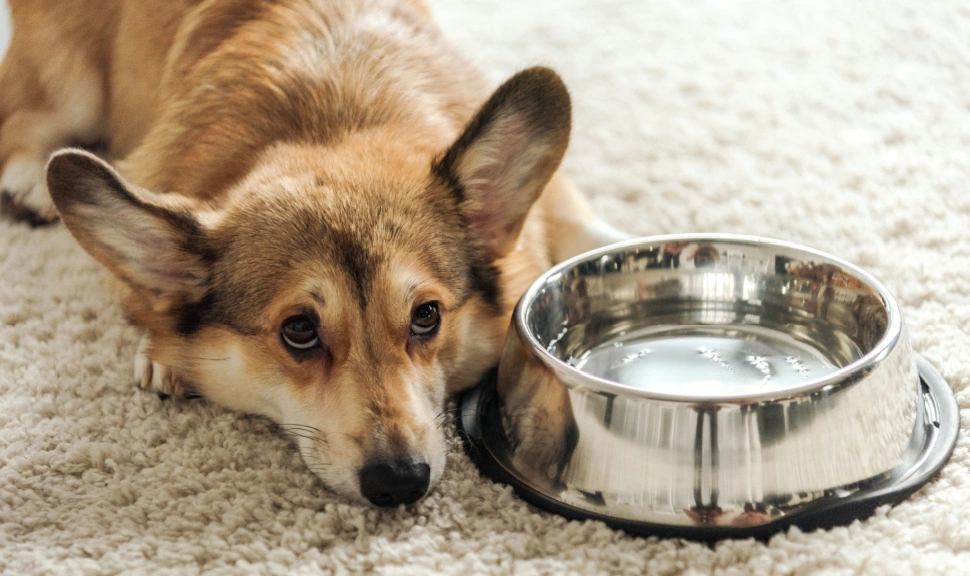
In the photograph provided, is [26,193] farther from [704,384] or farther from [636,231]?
[704,384]

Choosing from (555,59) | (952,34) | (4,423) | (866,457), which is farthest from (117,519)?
(952,34)

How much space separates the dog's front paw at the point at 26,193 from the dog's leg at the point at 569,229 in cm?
150

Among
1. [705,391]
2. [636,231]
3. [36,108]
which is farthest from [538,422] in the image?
[36,108]

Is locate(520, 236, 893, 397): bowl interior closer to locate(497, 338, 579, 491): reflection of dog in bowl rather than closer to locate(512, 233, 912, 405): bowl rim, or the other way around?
locate(512, 233, 912, 405): bowl rim

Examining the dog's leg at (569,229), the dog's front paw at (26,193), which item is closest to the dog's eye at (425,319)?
the dog's leg at (569,229)

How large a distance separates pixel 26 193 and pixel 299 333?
61.9 inches

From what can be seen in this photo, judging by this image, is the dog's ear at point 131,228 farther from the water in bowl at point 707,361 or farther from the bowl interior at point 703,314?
the water in bowl at point 707,361

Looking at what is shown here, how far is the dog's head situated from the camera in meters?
1.80

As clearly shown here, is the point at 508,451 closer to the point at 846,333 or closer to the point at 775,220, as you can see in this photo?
the point at 846,333

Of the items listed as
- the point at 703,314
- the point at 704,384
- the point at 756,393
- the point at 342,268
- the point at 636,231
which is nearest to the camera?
the point at 756,393

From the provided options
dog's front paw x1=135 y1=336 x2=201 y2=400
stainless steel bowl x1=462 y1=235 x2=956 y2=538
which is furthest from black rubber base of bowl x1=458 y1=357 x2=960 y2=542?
dog's front paw x1=135 y1=336 x2=201 y2=400

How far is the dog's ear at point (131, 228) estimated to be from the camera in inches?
70.3

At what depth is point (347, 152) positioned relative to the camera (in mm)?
2027

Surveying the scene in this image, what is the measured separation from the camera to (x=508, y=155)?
2041 millimetres
